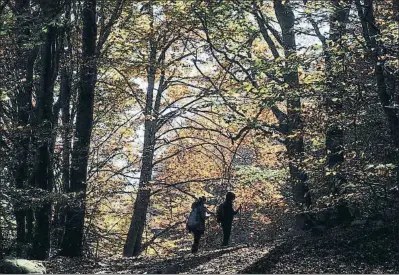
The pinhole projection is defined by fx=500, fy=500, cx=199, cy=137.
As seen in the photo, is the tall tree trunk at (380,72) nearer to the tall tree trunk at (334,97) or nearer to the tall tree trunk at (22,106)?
the tall tree trunk at (334,97)

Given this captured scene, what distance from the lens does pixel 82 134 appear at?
1430 cm

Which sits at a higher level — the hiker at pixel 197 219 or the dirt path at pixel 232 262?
the hiker at pixel 197 219

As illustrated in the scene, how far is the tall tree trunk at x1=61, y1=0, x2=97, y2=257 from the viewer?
45.5ft

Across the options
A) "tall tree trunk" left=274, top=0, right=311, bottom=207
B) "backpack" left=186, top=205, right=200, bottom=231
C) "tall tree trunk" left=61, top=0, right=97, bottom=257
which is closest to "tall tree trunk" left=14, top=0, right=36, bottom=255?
"tall tree trunk" left=61, top=0, right=97, bottom=257

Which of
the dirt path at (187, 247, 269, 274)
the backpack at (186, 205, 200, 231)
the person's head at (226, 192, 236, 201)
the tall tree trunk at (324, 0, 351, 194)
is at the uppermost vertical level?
the tall tree trunk at (324, 0, 351, 194)

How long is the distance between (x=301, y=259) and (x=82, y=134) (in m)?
7.45

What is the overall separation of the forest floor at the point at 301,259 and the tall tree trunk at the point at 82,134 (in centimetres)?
Answer: 123

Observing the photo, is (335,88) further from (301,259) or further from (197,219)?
(197,219)

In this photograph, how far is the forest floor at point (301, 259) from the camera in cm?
889

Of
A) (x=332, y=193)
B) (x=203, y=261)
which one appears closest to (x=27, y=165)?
(x=203, y=261)

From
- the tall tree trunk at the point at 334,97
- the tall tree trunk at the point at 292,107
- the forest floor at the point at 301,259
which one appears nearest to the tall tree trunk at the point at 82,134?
the forest floor at the point at 301,259

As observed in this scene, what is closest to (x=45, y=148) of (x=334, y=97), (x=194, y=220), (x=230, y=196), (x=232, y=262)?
(x=194, y=220)

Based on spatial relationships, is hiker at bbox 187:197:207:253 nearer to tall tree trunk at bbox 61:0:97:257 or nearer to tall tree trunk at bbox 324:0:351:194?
tall tree trunk at bbox 61:0:97:257

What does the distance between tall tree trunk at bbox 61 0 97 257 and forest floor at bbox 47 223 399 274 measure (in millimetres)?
1230
